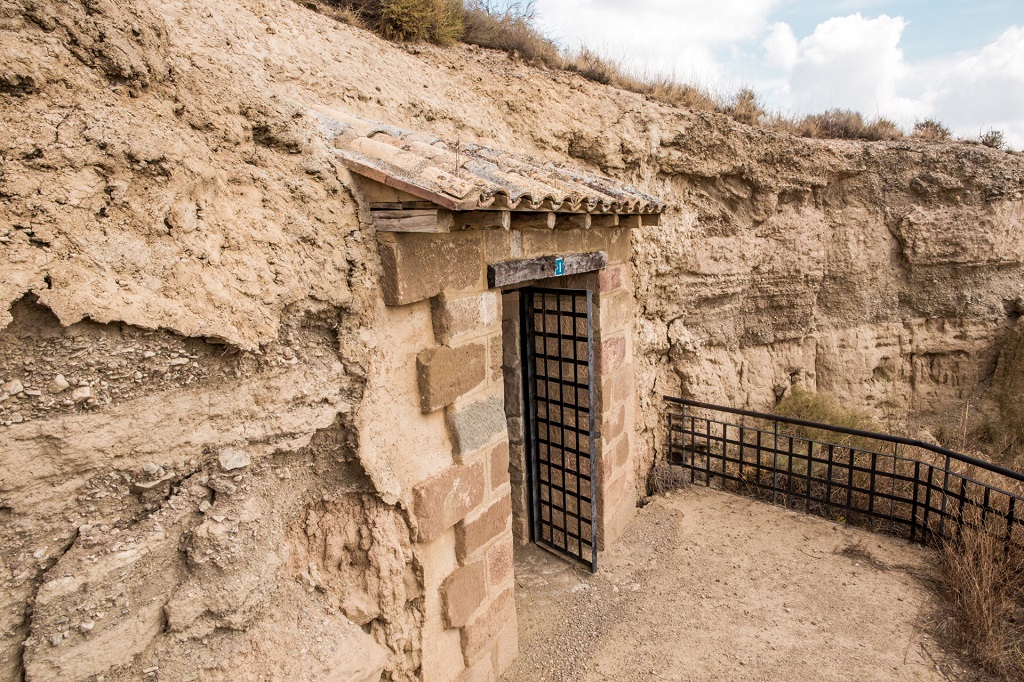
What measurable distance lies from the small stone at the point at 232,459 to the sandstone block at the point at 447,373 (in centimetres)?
85

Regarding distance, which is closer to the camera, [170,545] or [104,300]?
[104,300]

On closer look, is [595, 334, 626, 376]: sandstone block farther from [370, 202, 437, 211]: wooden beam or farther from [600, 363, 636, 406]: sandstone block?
[370, 202, 437, 211]: wooden beam

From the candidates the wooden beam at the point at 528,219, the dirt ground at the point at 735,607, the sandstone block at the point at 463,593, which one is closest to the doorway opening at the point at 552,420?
the dirt ground at the point at 735,607

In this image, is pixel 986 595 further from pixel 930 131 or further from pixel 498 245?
pixel 930 131

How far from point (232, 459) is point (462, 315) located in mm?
1253

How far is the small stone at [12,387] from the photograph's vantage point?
168cm

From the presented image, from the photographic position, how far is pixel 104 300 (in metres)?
1.80

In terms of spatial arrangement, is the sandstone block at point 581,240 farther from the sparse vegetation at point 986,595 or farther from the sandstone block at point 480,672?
the sparse vegetation at point 986,595

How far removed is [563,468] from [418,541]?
2098 mm

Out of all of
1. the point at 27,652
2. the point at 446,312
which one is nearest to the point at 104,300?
the point at 27,652

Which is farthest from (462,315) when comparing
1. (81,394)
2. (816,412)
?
(816,412)

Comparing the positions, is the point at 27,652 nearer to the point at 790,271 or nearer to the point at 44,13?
the point at 44,13

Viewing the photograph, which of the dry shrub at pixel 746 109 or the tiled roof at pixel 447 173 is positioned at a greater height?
the dry shrub at pixel 746 109

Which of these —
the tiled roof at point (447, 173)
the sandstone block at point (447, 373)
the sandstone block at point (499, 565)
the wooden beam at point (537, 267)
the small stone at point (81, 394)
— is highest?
the tiled roof at point (447, 173)
